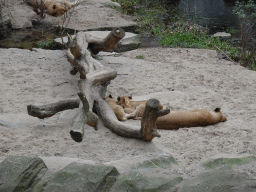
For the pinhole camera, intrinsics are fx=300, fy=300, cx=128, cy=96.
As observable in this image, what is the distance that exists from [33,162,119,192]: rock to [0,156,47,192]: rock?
0.10 meters

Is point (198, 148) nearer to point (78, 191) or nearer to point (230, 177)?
point (230, 177)

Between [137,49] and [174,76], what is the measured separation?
7.94ft

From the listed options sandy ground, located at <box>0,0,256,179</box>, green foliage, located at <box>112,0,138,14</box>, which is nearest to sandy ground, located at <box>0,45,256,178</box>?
sandy ground, located at <box>0,0,256,179</box>

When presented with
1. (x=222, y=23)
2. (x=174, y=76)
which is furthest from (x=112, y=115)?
(x=222, y=23)

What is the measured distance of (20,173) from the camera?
2.39 m

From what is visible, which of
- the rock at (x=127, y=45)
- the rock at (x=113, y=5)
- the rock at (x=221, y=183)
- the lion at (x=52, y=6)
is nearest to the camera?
the rock at (x=221, y=183)

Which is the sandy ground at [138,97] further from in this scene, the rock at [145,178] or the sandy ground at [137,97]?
the rock at [145,178]

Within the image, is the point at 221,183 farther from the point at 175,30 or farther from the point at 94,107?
the point at 175,30

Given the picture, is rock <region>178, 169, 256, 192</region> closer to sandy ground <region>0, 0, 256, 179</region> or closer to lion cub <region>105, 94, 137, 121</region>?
sandy ground <region>0, 0, 256, 179</region>

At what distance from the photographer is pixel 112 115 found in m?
4.14

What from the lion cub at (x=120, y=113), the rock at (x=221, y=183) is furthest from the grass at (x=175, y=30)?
the rock at (x=221, y=183)

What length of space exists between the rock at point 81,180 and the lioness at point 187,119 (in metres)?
1.82

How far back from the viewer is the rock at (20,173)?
2.30m

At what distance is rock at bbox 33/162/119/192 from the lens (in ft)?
7.43
